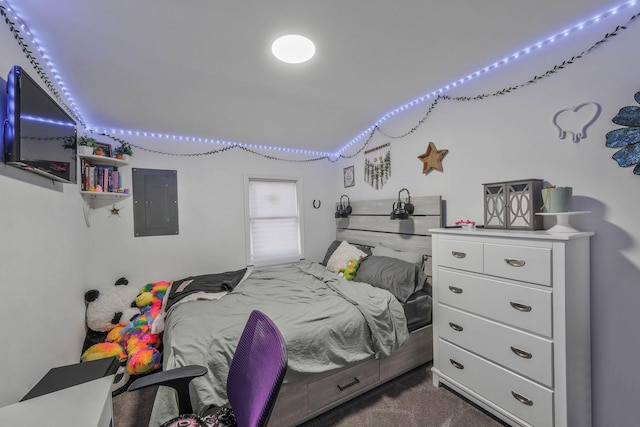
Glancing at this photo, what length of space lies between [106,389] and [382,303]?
1657mm

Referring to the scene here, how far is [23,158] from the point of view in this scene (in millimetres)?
1135

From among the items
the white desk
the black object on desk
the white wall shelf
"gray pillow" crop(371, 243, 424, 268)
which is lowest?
the black object on desk

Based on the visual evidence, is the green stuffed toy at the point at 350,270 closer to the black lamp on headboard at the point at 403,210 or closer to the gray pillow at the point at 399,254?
the gray pillow at the point at 399,254

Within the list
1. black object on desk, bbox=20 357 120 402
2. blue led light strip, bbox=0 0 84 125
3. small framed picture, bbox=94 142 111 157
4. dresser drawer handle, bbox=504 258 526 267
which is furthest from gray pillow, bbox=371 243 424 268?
blue led light strip, bbox=0 0 84 125

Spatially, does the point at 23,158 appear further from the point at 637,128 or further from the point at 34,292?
the point at 637,128

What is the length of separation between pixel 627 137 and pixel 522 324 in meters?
1.16

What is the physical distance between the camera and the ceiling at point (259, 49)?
139 cm

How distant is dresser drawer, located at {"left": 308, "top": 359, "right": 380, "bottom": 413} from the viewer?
5.42ft

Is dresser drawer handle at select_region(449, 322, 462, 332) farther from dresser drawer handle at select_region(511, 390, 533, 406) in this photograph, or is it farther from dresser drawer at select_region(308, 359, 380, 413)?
dresser drawer at select_region(308, 359, 380, 413)

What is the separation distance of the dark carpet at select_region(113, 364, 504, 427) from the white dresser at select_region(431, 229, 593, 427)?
0.11 metres

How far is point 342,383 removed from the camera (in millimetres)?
1754

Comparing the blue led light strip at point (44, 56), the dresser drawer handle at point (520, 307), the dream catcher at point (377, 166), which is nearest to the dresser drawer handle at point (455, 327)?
the dresser drawer handle at point (520, 307)

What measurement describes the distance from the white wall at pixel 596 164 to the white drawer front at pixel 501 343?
1.44ft

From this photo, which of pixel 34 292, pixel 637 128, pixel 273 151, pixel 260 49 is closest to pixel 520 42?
pixel 637 128
